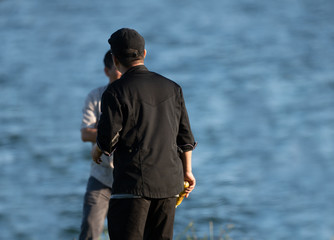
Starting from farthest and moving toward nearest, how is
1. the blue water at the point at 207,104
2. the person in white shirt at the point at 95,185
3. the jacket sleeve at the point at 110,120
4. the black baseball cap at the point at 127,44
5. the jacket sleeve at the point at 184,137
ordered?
the blue water at the point at 207,104
the person in white shirt at the point at 95,185
the jacket sleeve at the point at 184,137
the black baseball cap at the point at 127,44
the jacket sleeve at the point at 110,120

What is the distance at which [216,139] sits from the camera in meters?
25.4

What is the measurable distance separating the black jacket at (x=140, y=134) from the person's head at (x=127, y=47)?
7cm

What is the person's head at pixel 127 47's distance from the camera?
3812 mm

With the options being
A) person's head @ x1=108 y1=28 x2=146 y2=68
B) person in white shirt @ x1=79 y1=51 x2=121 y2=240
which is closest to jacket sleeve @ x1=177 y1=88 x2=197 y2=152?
person's head @ x1=108 y1=28 x2=146 y2=68

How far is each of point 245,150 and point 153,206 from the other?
2156cm

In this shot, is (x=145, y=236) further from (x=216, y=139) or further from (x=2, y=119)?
(x=2, y=119)

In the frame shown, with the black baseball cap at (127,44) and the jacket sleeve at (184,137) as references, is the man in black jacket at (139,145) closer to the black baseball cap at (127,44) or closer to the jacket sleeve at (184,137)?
the black baseball cap at (127,44)

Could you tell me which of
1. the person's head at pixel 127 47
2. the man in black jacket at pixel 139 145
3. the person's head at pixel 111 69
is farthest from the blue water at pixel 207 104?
the person's head at pixel 127 47

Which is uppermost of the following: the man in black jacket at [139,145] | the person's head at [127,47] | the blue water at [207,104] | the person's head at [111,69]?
the blue water at [207,104]

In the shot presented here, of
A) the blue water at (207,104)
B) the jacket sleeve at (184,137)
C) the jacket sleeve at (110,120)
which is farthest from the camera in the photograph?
the blue water at (207,104)

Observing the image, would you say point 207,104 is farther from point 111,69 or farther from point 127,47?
point 127,47

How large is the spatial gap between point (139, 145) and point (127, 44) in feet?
1.83

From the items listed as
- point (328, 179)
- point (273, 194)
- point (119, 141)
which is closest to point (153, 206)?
point (119, 141)

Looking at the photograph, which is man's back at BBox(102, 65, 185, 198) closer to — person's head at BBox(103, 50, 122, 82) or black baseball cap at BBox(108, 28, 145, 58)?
black baseball cap at BBox(108, 28, 145, 58)
